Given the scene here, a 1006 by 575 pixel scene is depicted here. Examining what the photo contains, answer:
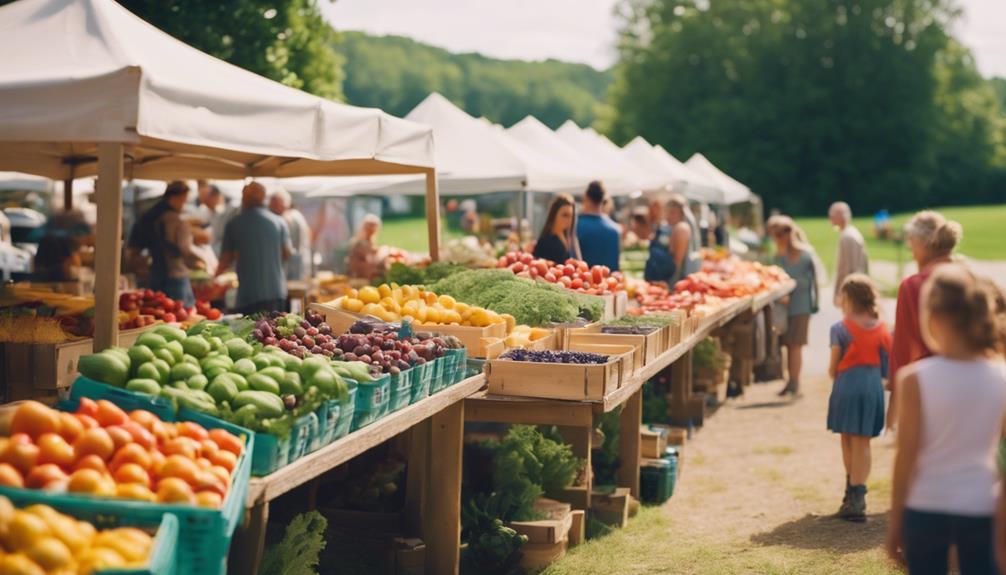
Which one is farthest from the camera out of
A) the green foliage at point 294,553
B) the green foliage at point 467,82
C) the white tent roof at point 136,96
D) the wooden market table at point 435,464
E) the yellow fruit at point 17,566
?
the green foliage at point 467,82

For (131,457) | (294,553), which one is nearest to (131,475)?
(131,457)

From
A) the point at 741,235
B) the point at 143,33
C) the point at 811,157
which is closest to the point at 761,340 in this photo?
the point at 143,33

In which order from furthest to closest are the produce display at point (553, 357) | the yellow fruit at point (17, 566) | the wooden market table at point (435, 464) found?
the produce display at point (553, 357) → the wooden market table at point (435, 464) → the yellow fruit at point (17, 566)

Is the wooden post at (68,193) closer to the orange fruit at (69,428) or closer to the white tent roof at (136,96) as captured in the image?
the white tent roof at (136,96)

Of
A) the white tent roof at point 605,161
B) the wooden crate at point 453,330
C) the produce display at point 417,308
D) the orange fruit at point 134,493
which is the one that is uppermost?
the white tent roof at point 605,161

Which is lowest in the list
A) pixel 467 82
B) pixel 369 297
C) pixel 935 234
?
pixel 369 297

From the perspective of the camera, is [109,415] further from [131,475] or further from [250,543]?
[250,543]

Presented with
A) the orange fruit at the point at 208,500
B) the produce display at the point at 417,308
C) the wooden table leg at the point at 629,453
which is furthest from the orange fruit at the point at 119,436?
the wooden table leg at the point at 629,453

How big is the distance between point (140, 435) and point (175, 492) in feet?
1.03

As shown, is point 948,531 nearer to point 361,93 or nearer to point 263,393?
point 263,393

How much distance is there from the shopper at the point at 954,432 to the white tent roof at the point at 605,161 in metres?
10.7

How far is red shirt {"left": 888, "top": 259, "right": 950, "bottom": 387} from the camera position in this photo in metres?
5.71

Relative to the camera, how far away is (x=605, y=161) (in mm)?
15625

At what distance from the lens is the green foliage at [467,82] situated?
318ft
